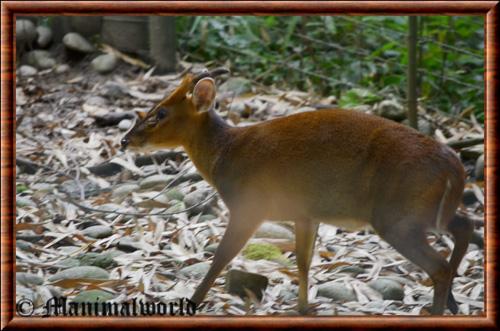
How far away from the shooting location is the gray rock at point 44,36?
9539 millimetres

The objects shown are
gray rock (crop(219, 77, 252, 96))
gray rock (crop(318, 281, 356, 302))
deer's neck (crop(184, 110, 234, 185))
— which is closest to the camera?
gray rock (crop(318, 281, 356, 302))

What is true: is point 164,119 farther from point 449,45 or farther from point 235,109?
point 449,45

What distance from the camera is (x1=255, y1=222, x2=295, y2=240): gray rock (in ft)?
31.2

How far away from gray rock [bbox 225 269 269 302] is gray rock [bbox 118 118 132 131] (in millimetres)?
1172

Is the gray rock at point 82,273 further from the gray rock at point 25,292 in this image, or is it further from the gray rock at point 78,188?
the gray rock at point 78,188

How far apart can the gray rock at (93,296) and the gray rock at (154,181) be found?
2.20 ft

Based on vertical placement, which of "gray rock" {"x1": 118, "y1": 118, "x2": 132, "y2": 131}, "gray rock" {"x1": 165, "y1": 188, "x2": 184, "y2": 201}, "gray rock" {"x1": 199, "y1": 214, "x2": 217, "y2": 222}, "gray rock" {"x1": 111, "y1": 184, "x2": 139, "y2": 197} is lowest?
"gray rock" {"x1": 199, "y1": 214, "x2": 217, "y2": 222}

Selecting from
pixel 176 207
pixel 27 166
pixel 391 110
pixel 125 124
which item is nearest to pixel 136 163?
A: pixel 125 124

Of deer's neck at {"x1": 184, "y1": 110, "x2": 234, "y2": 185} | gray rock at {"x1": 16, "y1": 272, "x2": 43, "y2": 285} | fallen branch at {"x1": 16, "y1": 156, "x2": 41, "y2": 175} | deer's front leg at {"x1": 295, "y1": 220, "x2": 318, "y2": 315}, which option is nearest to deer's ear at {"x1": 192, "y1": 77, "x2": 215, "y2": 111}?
deer's neck at {"x1": 184, "y1": 110, "x2": 234, "y2": 185}

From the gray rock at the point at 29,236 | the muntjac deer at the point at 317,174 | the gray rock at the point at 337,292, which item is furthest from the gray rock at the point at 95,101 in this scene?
the gray rock at the point at 337,292

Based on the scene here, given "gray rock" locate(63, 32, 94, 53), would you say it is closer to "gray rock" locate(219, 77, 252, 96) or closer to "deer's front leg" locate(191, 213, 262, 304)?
"gray rock" locate(219, 77, 252, 96)

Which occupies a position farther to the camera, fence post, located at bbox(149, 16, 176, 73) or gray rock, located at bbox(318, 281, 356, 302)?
fence post, located at bbox(149, 16, 176, 73)

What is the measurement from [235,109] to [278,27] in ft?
1.87

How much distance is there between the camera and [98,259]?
9.33 meters
